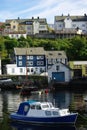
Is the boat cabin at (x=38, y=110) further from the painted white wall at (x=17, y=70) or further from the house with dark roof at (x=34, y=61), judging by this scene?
the painted white wall at (x=17, y=70)

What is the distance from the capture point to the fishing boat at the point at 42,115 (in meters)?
49.7

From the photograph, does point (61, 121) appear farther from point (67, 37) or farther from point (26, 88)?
point (67, 37)

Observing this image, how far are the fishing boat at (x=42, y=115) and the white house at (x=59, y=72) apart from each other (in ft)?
174

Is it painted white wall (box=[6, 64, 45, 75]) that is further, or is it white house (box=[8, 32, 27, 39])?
white house (box=[8, 32, 27, 39])

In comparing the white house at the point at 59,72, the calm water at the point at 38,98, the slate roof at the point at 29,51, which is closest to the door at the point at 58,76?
the white house at the point at 59,72

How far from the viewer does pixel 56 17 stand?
179000 mm

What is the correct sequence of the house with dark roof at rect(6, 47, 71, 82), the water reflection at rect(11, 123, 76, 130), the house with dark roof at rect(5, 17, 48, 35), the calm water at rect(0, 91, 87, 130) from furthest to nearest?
the house with dark roof at rect(5, 17, 48, 35), the house with dark roof at rect(6, 47, 71, 82), the calm water at rect(0, 91, 87, 130), the water reflection at rect(11, 123, 76, 130)

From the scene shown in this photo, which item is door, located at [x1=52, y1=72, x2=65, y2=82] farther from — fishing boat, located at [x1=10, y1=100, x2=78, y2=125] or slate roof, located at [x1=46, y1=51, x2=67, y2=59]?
fishing boat, located at [x1=10, y1=100, x2=78, y2=125]

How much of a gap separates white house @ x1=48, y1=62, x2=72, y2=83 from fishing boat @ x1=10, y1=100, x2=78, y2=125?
53.1 meters

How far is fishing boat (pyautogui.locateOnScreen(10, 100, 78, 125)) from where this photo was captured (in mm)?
49688

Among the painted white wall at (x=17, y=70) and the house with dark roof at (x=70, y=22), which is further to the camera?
the house with dark roof at (x=70, y=22)

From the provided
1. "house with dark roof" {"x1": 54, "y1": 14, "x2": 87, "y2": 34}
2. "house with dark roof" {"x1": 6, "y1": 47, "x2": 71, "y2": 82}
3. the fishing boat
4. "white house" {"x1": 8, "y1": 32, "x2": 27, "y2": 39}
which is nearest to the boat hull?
the fishing boat

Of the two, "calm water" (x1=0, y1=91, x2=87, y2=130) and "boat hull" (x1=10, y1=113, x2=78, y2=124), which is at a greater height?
"boat hull" (x1=10, y1=113, x2=78, y2=124)

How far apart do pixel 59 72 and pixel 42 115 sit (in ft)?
184
